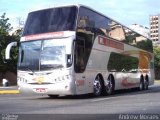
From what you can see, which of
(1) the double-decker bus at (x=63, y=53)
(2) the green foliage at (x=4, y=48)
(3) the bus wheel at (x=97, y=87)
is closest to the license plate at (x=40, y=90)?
(1) the double-decker bus at (x=63, y=53)

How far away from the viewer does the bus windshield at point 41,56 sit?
58.5ft

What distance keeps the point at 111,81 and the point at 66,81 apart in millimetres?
5108

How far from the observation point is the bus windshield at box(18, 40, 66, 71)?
17.8 meters

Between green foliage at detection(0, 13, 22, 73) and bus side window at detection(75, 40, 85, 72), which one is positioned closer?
bus side window at detection(75, 40, 85, 72)

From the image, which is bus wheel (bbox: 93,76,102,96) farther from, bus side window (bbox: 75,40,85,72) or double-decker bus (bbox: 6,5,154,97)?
bus side window (bbox: 75,40,85,72)

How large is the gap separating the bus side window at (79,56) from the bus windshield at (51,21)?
0.77 meters

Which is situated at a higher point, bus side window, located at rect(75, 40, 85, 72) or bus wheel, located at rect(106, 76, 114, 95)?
bus side window, located at rect(75, 40, 85, 72)

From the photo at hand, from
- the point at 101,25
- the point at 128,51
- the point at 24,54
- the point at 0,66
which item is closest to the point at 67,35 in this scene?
the point at 24,54

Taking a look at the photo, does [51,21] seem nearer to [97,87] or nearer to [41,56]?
[41,56]

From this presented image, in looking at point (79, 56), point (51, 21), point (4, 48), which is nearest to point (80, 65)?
point (79, 56)

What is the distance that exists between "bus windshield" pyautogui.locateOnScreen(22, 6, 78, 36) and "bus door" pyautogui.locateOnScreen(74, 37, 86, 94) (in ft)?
2.65

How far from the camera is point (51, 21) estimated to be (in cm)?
1850

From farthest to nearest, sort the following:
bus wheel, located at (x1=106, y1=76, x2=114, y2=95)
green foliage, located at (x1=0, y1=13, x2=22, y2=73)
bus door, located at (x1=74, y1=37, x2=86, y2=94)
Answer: green foliage, located at (x1=0, y1=13, x2=22, y2=73)
bus wheel, located at (x1=106, y1=76, x2=114, y2=95)
bus door, located at (x1=74, y1=37, x2=86, y2=94)

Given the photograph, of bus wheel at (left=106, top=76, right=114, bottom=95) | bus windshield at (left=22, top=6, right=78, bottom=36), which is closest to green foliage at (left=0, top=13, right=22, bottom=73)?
bus wheel at (left=106, top=76, right=114, bottom=95)
